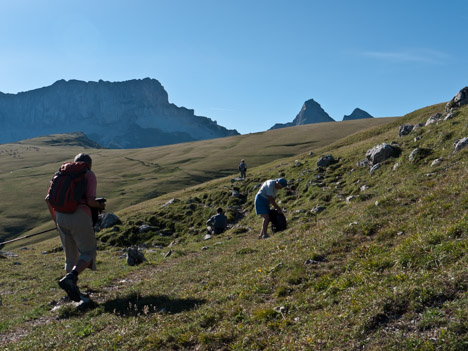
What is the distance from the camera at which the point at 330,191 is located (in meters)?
28.2

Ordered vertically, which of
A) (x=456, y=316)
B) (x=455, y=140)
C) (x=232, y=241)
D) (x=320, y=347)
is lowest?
(x=232, y=241)

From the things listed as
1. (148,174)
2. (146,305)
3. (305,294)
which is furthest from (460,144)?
(148,174)

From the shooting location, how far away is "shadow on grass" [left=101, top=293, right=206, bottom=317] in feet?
33.8

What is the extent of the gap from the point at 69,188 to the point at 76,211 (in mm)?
754

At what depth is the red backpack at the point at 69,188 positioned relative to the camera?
10977 mm

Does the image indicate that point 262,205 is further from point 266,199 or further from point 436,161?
point 436,161

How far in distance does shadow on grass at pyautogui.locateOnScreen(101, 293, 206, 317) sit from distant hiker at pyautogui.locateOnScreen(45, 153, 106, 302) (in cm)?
123

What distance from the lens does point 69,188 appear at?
10977 mm

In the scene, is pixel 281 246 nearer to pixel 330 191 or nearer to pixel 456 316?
pixel 456 316

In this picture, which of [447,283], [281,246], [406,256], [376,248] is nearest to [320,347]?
[447,283]

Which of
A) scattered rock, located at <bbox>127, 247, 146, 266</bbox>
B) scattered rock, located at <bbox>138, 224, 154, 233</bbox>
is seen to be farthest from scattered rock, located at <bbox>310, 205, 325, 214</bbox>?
scattered rock, located at <bbox>138, 224, 154, 233</bbox>

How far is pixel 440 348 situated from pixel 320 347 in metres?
1.96

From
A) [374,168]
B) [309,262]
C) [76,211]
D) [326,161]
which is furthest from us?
[326,161]

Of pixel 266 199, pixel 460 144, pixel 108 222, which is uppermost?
pixel 460 144
